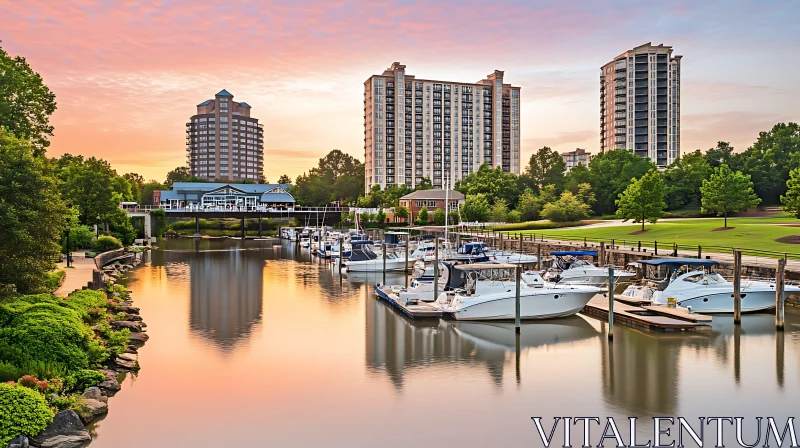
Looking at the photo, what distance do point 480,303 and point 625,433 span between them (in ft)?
48.6

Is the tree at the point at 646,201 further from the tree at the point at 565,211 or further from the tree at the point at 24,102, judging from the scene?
the tree at the point at 24,102

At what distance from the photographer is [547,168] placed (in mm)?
139375

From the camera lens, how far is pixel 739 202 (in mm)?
72812

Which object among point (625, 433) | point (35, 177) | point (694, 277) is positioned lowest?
point (625, 433)

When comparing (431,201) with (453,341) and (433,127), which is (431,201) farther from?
(453,341)

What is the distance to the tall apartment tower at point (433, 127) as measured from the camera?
16825 cm

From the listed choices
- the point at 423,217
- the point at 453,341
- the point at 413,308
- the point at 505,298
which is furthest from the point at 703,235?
the point at 423,217

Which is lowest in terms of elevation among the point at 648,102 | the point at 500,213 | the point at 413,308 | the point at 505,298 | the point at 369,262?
the point at 413,308

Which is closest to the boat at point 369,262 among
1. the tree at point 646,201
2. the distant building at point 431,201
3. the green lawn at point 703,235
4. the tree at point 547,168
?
the green lawn at point 703,235

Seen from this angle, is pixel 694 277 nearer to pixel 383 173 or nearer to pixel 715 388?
pixel 715 388

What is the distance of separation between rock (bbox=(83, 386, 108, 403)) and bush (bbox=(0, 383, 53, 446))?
2.64 metres

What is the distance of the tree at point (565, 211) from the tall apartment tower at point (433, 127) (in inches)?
2742

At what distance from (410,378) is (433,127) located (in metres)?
152

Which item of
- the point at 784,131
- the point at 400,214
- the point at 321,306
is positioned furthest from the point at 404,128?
the point at 321,306
